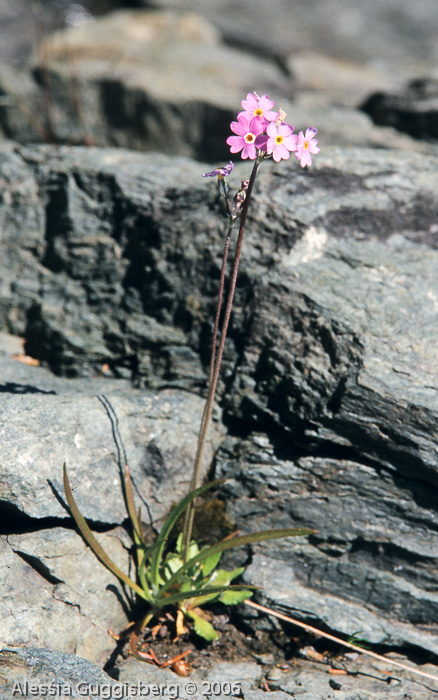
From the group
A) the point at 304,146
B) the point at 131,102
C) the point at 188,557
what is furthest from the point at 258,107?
the point at 131,102

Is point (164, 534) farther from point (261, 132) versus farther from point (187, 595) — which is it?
point (261, 132)

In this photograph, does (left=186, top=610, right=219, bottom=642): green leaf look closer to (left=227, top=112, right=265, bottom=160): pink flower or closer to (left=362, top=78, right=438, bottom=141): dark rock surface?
(left=227, top=112, right=265, bottom=160): pink flower

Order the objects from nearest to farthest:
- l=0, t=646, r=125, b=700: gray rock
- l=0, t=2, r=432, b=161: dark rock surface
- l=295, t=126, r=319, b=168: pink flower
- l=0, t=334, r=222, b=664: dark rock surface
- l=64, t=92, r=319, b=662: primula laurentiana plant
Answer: l=0, t=646, r=125, b=700: gray rock < l=295, t=126, r=319, b=168: pink flower < l=64, t=92, r=319, b=662: primula laurentiana plant < l=0, t=334, r=222, b=664: dark rock surface < l=0, t=2, r=432, b=161: dark rock surface

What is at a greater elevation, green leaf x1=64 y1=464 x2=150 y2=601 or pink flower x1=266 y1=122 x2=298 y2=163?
pink flower x1=266 y1=122 x2=298 y2=163

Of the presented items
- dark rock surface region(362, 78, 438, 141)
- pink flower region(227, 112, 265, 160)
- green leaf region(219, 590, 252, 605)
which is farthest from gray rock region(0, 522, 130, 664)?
dark rock surface region(362, 78, 438, 141)

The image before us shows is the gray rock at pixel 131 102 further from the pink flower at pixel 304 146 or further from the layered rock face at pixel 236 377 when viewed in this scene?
the pink flower at pixel 304 146

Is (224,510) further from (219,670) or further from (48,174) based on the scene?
(48,174)

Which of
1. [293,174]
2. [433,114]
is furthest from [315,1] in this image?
[293,174]
